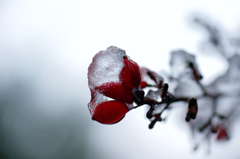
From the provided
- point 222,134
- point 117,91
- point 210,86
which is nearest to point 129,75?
point 117,91

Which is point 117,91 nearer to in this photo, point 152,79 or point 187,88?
point 152,79

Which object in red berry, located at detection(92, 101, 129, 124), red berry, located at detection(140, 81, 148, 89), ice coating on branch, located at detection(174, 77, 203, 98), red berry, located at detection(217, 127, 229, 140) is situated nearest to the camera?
red berry, located at detection(92, 101, 129, 124)

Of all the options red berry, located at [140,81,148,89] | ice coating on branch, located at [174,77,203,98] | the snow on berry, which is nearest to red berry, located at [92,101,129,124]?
the snow on berry

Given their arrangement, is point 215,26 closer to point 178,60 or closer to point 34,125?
point 178,60

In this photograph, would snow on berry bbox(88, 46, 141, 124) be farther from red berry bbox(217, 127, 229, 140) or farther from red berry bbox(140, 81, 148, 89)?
red berry bbox(217, 127, 229, 140)

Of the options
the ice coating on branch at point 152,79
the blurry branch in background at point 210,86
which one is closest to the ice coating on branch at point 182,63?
the blurry branch in background at point 210,86

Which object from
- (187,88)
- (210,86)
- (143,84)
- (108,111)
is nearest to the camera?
(108,111)

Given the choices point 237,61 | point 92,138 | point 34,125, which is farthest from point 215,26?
point 34,125
